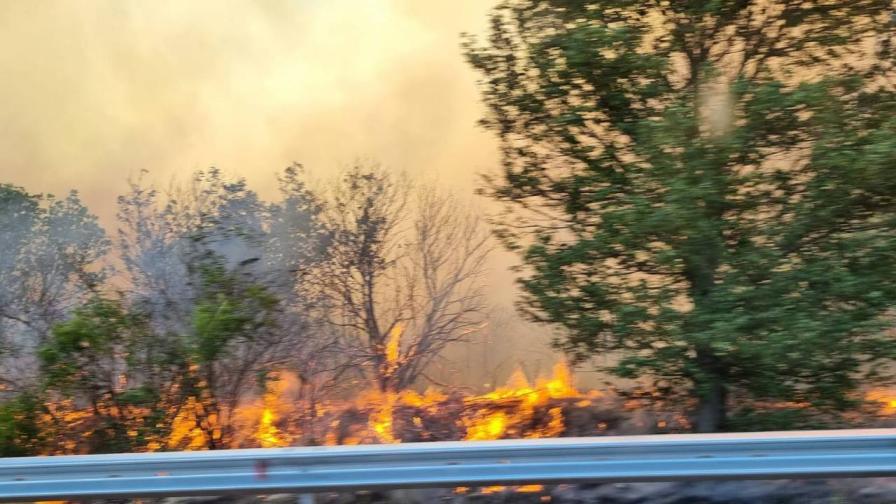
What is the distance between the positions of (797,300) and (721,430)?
1.77 meters

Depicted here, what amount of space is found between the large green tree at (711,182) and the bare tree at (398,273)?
7.65 feet

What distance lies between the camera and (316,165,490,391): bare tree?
10242 mm

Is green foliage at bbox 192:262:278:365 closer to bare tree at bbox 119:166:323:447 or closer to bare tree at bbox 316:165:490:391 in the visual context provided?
bare tree at bbox 119:166:323:447

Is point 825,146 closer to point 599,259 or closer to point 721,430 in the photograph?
point 599,259

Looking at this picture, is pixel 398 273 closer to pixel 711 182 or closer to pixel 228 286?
pixel 228 286

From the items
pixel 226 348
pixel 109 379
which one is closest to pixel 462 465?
pixel 226 348

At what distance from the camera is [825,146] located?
7121 mm

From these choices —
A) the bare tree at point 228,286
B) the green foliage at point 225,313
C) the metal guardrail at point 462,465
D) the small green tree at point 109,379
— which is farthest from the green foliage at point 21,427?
the metal guardrail at point 462,465

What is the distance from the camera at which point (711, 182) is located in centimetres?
718

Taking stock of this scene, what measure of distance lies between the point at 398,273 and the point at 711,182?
5031 millimetres

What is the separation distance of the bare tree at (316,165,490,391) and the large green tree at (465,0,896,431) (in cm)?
233

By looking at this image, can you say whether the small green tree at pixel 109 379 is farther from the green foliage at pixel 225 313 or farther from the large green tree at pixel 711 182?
the large green tree at pixel 711 182

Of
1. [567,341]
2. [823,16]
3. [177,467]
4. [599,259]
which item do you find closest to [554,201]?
[599,259]

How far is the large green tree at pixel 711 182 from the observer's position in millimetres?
7098
